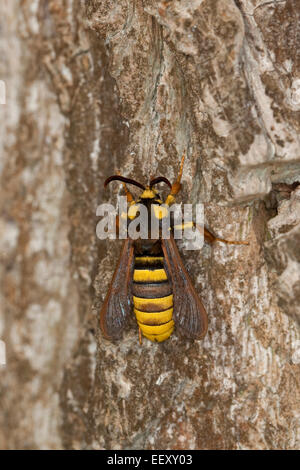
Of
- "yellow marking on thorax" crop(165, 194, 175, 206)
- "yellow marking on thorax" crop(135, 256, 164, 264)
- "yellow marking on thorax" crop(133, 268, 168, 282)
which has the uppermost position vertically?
"yellow marking on thorax" crop(165, 194, 175, 206)

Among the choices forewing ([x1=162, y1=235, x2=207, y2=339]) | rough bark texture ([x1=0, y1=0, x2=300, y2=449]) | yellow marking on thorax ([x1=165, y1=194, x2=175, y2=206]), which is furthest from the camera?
yellow marking on thorax ([x1=165, y1=194, x2=175, y2=206])

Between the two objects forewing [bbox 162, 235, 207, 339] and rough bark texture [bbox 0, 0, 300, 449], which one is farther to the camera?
forewing [bbox 162, 235, 207, 339]


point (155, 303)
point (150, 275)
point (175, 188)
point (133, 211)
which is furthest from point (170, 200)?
point (155, 303)

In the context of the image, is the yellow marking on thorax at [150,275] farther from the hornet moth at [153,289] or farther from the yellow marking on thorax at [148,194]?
the yellow marking on thorax at [148,194]

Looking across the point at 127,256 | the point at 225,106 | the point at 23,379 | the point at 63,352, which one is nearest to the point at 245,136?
the point at 225,106

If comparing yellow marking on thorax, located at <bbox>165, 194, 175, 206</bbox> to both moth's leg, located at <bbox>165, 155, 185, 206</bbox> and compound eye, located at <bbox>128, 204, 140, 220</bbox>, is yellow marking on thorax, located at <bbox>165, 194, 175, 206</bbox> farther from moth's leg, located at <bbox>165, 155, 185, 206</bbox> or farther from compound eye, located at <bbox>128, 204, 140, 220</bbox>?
compound eye, located at <bbox>128, 204, 140, 220</bbox>

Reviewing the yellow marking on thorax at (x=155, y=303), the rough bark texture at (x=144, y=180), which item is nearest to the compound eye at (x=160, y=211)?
the rough bark texture at (x=144, y=180)

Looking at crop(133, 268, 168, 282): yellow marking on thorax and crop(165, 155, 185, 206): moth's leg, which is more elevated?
crop(165, 155, 185, 206): moth's leg

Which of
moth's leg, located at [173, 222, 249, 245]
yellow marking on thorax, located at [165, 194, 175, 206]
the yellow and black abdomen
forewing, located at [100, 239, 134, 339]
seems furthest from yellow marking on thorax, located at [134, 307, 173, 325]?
yellow marking on thorax, located at [165, 194, 175, 206]
